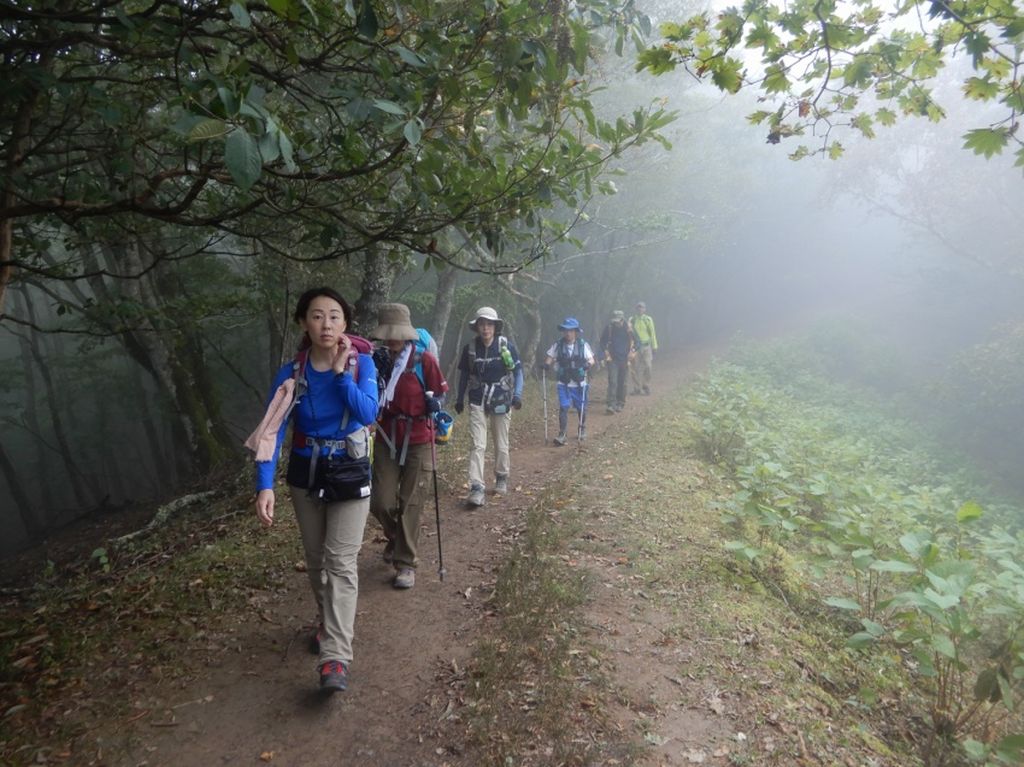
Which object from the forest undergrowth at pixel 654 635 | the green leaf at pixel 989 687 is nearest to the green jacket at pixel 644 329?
the forest undergrowth at pixel 654 635

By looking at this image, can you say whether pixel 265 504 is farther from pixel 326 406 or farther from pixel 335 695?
pixel 335 695

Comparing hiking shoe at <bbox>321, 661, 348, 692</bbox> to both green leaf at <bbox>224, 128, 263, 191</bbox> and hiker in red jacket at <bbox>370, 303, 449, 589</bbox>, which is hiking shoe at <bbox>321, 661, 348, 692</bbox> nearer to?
hiker in red jacket at <bbox>370, 303, 449, 589</bbox>

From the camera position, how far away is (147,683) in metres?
4.13

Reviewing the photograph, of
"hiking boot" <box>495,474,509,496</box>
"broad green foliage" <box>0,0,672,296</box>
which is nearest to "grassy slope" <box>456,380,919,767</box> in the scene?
"hiking boot" <box>495,474,509,496</box>

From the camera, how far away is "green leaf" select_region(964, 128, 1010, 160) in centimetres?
329

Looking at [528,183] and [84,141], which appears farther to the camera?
[84,141]

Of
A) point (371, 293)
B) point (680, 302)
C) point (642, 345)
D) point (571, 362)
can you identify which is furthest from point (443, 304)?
point (680, 302)

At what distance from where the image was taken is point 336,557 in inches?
150

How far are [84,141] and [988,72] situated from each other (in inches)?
391

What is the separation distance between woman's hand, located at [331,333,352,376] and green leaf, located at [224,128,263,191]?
175cm

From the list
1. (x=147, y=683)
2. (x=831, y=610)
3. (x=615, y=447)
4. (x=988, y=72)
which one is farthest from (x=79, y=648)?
(x=615, y=447)

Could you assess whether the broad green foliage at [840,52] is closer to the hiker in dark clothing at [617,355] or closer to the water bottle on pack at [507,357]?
the water bottle on pack at [507,357]

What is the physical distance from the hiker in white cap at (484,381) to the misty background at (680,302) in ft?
6.59

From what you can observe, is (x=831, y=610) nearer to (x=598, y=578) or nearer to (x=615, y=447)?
(x=598, y=578)
